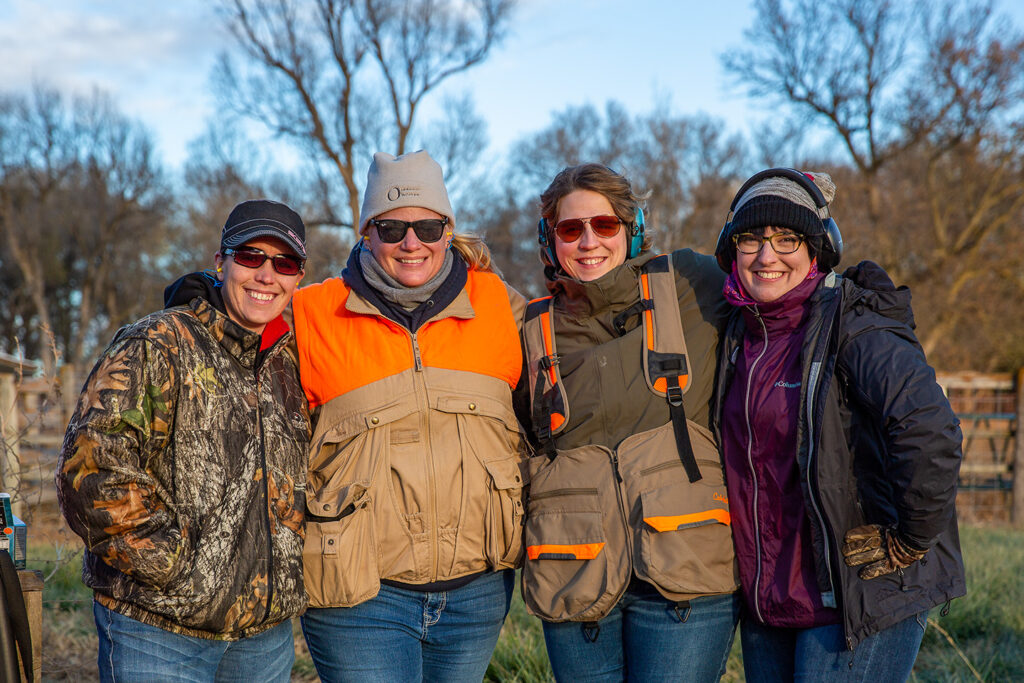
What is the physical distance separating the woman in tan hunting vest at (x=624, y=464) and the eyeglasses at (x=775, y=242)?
319 millimetres

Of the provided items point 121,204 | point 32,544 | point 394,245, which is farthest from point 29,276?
point 394,245

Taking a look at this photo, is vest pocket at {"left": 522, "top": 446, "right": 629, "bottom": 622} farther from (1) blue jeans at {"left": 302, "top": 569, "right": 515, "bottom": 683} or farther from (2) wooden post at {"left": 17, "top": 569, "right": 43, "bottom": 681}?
(2) wooden post at {"left": 17, "top": 569, "right": 43, "bottom": 681}

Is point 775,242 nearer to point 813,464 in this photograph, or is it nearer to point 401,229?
point 813,464

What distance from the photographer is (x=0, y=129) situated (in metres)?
31.3

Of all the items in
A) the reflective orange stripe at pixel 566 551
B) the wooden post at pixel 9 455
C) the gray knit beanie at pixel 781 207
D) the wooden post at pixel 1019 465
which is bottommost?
the wooden post at pixel 1019 465

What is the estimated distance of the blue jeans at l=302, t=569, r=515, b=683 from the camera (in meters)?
2.73

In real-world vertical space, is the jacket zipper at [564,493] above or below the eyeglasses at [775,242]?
below

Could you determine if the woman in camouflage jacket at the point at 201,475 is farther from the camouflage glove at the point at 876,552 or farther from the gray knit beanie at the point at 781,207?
the camouflage glove at the point at 876,552

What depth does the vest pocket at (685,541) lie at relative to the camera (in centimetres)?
263

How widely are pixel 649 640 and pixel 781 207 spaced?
→ 58.7 inches

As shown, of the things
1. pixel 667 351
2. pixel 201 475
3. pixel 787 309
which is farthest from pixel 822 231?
pixel 201 475

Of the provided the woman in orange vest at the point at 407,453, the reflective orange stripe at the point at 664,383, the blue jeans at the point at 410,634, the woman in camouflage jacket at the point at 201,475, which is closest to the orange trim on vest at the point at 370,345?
the woman in orange vest at the point at 407,453

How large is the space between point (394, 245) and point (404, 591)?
1228mm

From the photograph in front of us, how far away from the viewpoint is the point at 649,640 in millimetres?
2703
